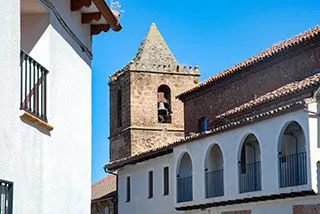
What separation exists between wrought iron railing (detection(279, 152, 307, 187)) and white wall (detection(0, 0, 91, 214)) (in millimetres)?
10355

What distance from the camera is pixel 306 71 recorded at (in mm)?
27359

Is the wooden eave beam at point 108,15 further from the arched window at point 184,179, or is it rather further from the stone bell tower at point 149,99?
the stone bell tower at point 149,99

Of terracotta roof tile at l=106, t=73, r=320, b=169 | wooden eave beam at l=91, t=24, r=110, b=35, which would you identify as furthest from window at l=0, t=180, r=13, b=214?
terracotta roof tile at l=106, t=73, r=320, b=169

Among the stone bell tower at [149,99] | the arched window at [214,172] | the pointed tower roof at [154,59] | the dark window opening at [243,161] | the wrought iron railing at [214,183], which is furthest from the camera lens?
the pointed tower roof at [154,59]

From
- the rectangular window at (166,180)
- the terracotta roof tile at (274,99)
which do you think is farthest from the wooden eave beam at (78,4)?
the rectangular window at (166,180)

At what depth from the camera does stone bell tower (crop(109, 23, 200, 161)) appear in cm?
4466

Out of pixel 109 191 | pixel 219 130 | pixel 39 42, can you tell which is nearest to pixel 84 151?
pixel 39 42

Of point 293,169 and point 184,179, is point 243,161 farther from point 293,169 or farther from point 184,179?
point 293,169

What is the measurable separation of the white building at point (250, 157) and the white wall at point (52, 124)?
399 inches

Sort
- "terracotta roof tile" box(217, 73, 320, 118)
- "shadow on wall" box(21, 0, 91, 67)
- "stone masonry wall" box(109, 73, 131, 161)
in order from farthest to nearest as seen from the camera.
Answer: "stone masonry wall" box(109, 73, 131, 161)
"terracotta roof tile" box(217, 73, 320, 118)
"shadow on wall" box(21, 0, 91, 67)

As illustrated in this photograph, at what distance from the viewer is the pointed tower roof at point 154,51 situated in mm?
46094

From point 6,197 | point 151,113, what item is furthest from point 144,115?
point 6,197

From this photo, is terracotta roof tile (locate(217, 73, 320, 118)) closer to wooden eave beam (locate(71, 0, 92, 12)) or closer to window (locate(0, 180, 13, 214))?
wooden eave beam (locate(71, 0, 92, 12))

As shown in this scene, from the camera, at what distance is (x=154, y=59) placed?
46.3 m
